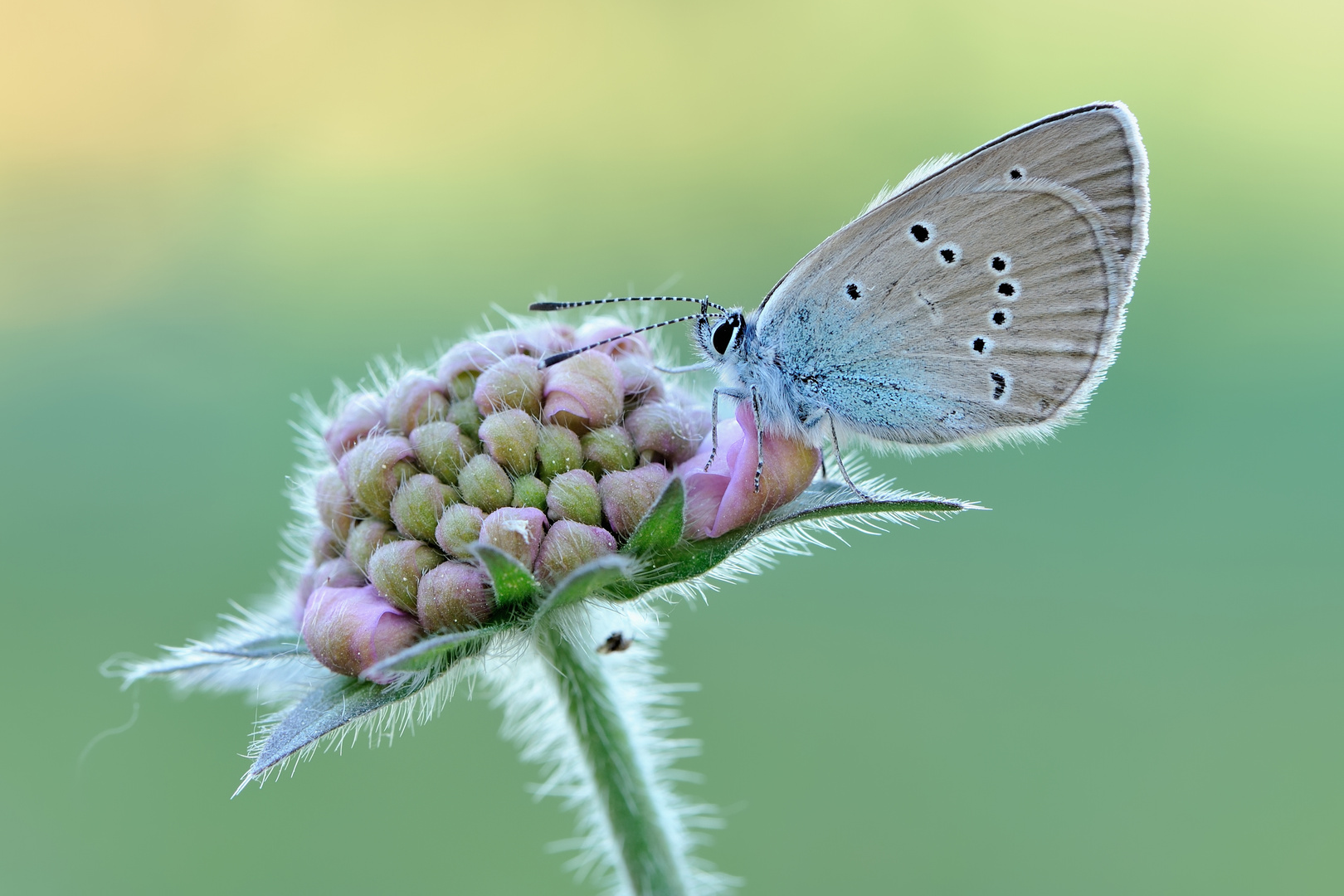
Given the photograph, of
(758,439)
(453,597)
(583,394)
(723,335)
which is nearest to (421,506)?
(453,597)

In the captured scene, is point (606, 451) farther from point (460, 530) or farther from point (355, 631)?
point (355, 631)

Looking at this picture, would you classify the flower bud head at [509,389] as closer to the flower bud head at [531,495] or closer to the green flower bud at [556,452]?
the green flower bud at [556,452]

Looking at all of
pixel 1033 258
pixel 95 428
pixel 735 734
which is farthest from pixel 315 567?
pixel 95 428

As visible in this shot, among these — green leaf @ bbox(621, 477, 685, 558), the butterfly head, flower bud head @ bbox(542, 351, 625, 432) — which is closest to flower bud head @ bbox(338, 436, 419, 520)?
flower bud head @ bbox(542, 351, 625, 432)

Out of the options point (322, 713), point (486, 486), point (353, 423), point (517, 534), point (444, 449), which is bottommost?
point (322, 713)

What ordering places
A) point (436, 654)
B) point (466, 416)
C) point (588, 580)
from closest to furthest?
point (588, 580) < point (436, 654) < point (466, 416)

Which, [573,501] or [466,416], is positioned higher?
[466,416]
